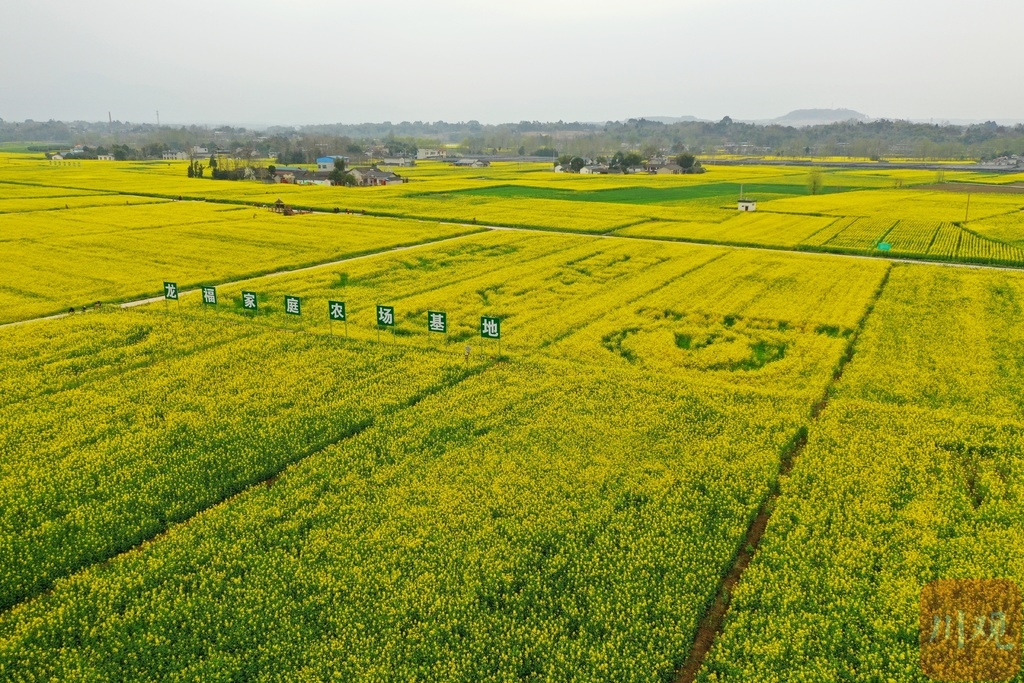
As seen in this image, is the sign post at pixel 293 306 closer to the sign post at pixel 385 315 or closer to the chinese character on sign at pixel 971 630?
the sign post at pixel 385 315

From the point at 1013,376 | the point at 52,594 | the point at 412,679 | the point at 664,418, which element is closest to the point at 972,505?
the point at 664,418

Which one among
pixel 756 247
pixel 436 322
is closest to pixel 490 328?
pixel 436 322

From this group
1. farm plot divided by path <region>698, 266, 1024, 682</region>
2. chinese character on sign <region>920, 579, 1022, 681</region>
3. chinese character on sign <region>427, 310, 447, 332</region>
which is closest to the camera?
chinese character on sign <region>920, 579, 1022, 681</region>

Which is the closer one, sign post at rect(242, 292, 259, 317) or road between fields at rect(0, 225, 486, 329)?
road between fields at rect(0, 225, 486, 329)

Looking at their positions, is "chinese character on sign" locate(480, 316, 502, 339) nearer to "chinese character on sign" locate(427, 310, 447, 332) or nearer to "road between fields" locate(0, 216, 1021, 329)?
"chinese character on sign" locate(427, 310, 447, 332)

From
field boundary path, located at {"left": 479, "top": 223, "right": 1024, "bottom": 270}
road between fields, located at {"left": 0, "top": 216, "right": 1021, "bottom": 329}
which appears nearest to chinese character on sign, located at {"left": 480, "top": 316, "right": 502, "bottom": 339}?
road between fields, located at {"left": 0, "top": 216, "right": 1021, "bottom": 329}

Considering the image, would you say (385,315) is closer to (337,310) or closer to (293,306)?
(337,310)
